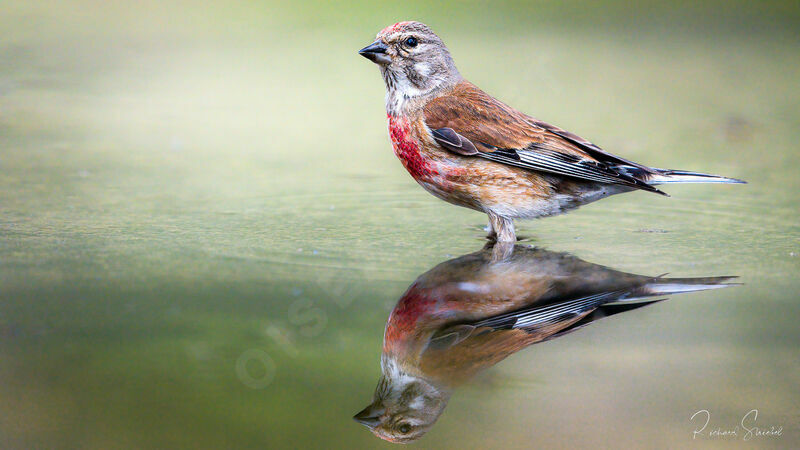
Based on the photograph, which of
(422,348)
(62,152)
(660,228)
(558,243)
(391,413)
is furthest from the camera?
(62,152)

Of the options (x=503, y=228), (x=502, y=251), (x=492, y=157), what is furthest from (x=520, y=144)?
(x=502, y=251)

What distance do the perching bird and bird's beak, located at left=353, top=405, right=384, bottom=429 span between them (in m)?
2.51

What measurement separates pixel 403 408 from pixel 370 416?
13cm

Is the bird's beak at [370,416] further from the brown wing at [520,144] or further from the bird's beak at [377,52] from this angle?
the bird's beak at [377,52]

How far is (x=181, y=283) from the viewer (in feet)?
14.3

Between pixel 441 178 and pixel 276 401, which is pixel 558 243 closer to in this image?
pixel 441 178

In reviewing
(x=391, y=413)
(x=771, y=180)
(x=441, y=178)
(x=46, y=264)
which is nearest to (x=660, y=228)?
(x=441, y=178)

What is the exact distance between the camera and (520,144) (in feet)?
18.0

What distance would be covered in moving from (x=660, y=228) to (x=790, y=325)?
6.22ft

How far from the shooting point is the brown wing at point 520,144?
5395mm

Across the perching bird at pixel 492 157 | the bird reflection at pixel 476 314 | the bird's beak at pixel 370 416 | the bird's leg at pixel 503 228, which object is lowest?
the bird's beak at pixel 370 416

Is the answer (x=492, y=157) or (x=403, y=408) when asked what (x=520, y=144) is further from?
(x=403, y=408)

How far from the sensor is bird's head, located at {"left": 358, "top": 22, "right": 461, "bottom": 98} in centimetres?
568

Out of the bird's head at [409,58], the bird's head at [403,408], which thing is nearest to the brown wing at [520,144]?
the bird's head at [409,58]
